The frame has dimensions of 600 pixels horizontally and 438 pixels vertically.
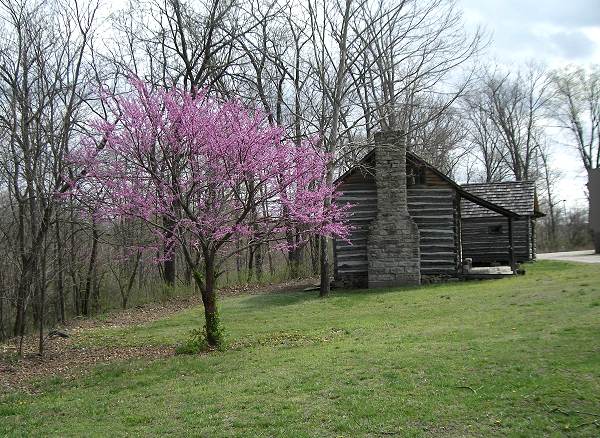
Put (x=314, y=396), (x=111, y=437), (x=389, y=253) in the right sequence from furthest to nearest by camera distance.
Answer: (x=389, y=253) < (x=314, y=396) < (x=111, y=437)

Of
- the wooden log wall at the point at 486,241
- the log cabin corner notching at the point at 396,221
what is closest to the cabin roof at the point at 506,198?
the wooden log wall at the point at 486,241

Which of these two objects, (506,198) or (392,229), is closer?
(392,229)

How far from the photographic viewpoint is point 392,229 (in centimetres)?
1827

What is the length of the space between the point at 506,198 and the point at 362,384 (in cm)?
2097

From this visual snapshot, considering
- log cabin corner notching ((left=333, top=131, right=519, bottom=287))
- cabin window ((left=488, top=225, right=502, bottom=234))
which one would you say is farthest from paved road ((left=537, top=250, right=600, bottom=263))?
log cabin corner notching ((left=333, top=131, right=519, bottom=287))

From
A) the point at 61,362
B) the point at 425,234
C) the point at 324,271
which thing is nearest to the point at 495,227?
the point at 425,234

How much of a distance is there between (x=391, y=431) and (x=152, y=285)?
19.2 m

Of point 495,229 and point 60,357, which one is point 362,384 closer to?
point 60,357

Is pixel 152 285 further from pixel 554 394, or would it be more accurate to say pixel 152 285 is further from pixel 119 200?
pixel 554 394

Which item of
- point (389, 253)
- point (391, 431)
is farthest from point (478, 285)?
point (391, 431)

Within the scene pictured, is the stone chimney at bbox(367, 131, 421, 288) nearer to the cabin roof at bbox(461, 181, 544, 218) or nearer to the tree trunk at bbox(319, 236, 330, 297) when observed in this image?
the tree trunk at bbox(319, 236, 330, 297)

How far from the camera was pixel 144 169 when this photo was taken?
913 cm

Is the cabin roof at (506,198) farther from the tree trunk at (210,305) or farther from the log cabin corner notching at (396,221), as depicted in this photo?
the tree trunk at (210,305)

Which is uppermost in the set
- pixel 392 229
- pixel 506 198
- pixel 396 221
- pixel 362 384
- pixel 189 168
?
→ pixel 506 198
